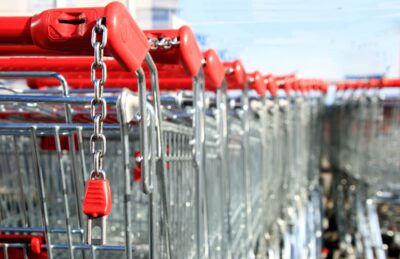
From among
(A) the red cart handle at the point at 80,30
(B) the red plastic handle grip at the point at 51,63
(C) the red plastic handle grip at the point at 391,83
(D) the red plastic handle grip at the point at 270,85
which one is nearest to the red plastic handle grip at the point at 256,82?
(D) the red plastic handle grip at the point at 270,85

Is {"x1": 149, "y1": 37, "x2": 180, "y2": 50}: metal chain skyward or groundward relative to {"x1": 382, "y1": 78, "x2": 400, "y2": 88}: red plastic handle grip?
groundward

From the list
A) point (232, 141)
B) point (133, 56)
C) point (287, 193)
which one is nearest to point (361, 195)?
point (287, 193)

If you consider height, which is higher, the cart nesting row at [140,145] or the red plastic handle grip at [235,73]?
the red plastic handle grip at [235,73]

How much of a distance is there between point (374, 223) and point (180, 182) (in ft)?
7.95

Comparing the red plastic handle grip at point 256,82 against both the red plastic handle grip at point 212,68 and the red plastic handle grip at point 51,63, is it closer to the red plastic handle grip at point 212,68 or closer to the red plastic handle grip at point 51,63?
the red plastic handle grip at point 212,68

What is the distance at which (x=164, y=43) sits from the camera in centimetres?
108

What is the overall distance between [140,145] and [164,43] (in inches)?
9.0

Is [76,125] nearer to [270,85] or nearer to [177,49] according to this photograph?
[177,49]

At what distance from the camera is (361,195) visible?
387 centimetres

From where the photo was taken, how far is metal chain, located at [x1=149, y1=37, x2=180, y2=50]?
1.05m

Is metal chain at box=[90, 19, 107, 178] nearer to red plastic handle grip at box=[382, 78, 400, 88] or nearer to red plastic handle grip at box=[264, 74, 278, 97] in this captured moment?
red plastic handle grip at box=[264, 74, 278, 97]

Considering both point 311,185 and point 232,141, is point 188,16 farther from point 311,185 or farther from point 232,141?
point 311,185

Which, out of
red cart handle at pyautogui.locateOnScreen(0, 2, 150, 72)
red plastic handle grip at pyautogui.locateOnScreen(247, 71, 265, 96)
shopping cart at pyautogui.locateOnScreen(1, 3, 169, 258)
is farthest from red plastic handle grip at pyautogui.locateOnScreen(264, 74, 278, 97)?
red cart handle at pyautogui.locateOnScreen(0, 2, 150, 72)

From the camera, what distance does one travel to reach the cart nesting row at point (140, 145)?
80 centimetres
